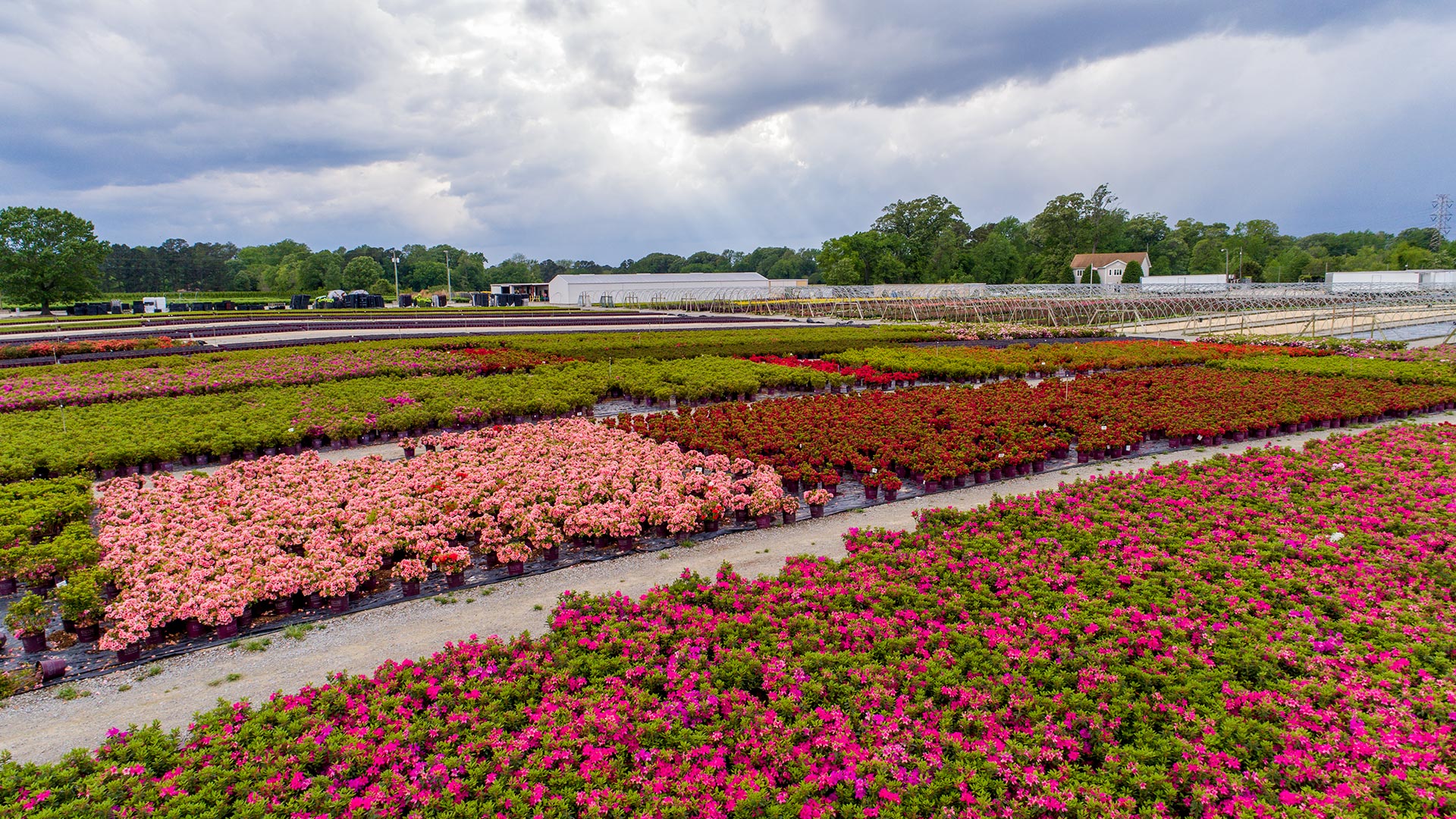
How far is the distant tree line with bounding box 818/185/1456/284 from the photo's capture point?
92.8m

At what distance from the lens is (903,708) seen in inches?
202

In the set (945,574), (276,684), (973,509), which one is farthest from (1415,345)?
(276,684)

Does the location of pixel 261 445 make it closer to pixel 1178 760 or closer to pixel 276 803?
pixel 276 803

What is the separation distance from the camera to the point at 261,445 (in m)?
13.5

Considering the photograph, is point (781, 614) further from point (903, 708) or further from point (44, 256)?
point (44, 256)

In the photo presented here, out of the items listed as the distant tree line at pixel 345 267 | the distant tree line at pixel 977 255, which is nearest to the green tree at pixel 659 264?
the distant tree line at pixel 345 267

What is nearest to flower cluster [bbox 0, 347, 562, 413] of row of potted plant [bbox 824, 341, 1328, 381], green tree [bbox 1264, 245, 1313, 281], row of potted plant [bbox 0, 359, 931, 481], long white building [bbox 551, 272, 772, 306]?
row of potted plant [bbox 0, 359, 931, 481]

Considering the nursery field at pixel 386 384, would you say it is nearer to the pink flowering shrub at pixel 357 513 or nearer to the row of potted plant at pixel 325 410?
the row of potted plant at pixel 325 410

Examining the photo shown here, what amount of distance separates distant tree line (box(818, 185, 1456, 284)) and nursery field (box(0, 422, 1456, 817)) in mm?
89755

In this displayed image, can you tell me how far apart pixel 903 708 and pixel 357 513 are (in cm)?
737

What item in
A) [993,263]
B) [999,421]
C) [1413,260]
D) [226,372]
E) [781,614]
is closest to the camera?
[781,614]

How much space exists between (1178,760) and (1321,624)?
278 cm

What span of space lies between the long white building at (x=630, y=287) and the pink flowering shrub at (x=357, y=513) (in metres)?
64.6

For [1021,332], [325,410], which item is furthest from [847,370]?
[1021,332]
